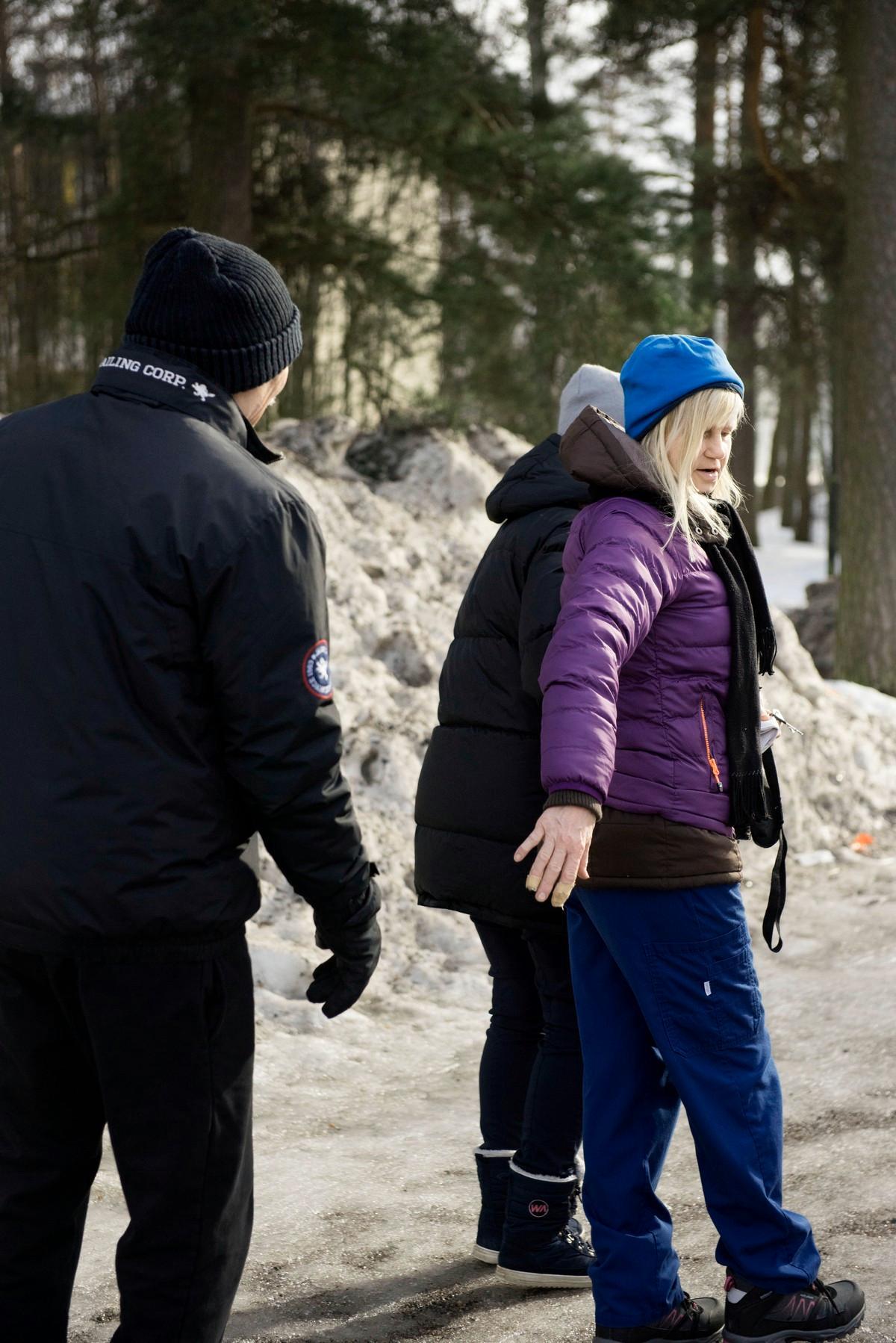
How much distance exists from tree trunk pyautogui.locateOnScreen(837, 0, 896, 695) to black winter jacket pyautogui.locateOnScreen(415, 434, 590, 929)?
7333 mm

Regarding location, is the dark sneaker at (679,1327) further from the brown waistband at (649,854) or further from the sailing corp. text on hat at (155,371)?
the sailing corp. text on hat at (155,371)

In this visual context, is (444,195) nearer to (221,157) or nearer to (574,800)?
(221,157)

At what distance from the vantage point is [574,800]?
87.1 inches

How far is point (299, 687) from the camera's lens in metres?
2.10

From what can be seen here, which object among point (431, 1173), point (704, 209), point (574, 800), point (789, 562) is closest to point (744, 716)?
point (574, 800)

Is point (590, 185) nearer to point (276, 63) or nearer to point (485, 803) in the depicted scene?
point (276, 63)

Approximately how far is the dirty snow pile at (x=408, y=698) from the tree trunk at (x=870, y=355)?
1.33m

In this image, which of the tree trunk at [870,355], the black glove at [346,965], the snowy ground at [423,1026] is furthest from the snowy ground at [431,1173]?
the tree trunk at [870,355]

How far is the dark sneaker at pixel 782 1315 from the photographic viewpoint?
2477 mm

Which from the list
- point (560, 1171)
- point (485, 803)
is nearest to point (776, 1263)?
point (560, 1171)

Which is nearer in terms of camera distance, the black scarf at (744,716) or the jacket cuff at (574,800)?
the jacket cuff at (574,800)

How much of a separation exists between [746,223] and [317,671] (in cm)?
1028

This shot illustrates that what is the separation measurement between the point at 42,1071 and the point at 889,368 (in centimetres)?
895

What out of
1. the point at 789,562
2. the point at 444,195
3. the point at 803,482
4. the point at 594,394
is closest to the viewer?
the point at 594,394
